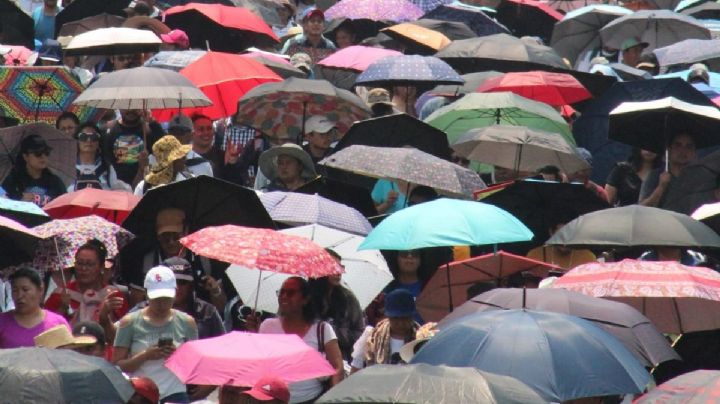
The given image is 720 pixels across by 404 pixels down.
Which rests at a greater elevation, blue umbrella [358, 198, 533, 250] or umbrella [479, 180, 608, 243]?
blue umbrella [358, 198, 533, 250]

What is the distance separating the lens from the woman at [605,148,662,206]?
1811 cm

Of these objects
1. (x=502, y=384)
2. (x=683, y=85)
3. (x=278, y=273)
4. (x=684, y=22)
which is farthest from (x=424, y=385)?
(x=684, y=22)

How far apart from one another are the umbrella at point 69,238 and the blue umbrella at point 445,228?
5.11ft

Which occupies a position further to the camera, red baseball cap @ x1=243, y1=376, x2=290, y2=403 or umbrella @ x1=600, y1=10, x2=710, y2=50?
umbrella @ x1=600, y1=10, x2=710, y2=50

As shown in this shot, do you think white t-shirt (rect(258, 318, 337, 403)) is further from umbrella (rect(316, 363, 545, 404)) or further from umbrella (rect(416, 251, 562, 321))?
umbrella (rect(316, 363, 545, 404))

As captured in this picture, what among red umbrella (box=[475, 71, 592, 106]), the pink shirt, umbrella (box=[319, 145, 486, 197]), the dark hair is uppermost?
red umbrella (box=[475, 71, 592, 106])

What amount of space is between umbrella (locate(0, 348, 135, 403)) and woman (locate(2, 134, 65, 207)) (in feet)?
19.1

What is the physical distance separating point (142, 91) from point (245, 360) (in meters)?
6.31

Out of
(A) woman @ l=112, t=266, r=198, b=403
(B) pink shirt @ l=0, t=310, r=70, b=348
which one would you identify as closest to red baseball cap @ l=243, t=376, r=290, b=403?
(A) woman @ l=112, t=266, r=198, b=403

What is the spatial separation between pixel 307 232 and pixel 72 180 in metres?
2.60

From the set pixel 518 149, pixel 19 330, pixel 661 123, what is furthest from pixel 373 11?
pixel 19 330

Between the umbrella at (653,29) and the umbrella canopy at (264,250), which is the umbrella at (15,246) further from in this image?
the umbrella at (653,29)

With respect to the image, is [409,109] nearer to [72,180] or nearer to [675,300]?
[72,180]

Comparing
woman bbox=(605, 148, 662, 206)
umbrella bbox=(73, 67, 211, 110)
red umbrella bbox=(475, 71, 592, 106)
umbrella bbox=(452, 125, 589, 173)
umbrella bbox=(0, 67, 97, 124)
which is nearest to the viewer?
umbrella bbox=(452, 125, 589, 173)
